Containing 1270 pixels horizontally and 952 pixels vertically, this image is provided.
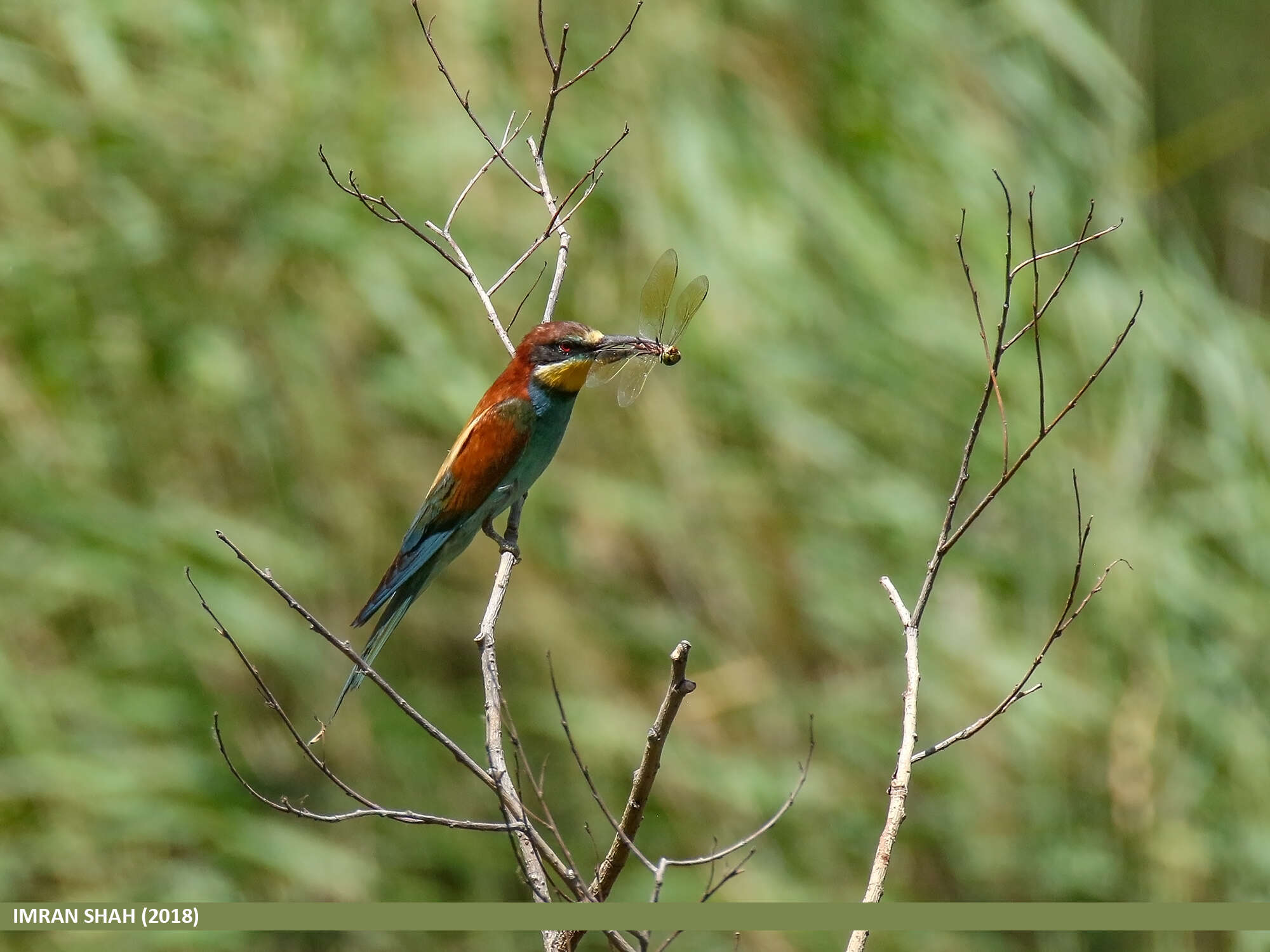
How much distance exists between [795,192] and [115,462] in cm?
196

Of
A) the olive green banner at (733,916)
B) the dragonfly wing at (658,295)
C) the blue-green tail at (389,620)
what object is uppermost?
the dragonfly wing at (658,295)

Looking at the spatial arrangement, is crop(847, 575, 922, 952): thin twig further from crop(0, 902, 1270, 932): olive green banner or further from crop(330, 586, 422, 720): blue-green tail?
crop(330, 586, 422, 720): blue-green tail

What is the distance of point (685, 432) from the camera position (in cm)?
370

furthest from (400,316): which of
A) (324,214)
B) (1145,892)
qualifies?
(1145,892)

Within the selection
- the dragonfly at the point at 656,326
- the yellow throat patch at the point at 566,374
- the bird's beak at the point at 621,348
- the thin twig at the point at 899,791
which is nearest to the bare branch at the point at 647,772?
the thin twig at the point at 899,791

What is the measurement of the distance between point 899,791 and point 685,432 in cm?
219

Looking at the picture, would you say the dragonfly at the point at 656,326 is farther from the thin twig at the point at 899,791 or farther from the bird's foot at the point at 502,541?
the thin twig at the point at 899,791

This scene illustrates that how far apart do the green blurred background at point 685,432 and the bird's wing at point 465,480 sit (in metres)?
0.94

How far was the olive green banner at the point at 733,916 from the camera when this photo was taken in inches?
61.0

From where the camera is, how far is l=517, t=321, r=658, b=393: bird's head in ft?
7.61

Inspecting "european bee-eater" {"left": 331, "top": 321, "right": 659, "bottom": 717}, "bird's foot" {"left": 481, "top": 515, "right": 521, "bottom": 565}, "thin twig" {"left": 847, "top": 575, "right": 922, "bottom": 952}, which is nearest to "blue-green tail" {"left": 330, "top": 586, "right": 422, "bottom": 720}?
"european bee-eater" {"left": 331, "top": 321, "right": 659, "bottom": 717}

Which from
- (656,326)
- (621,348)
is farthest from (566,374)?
(656,326)

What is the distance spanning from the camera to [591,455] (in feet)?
12.2

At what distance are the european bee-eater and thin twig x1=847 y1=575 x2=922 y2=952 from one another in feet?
3.07
